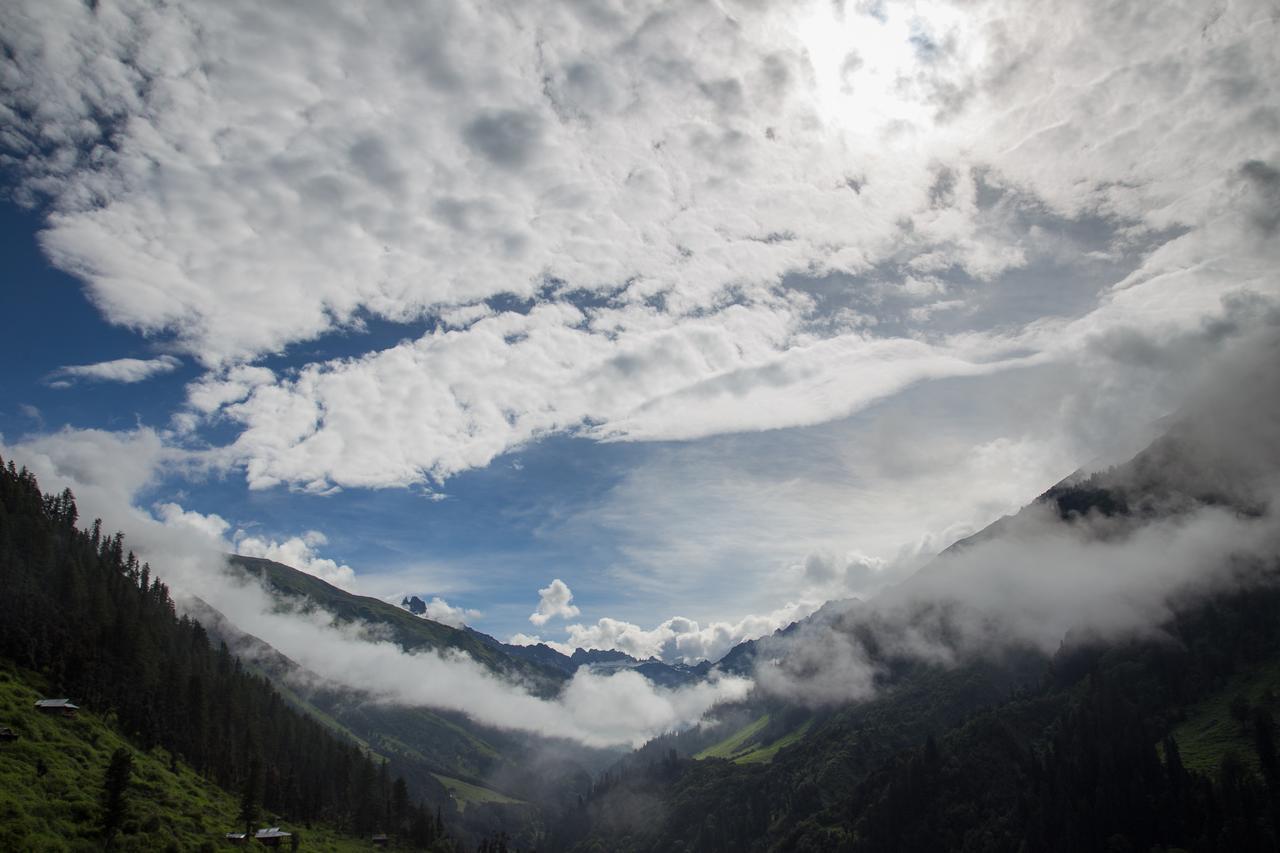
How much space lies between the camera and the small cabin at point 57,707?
115m

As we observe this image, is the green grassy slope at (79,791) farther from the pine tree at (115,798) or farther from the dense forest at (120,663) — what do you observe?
the dense forest at (120,663)

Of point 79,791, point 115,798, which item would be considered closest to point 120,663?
point 79,791

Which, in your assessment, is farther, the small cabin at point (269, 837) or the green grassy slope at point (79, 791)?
the small cabin at point (269, 837)

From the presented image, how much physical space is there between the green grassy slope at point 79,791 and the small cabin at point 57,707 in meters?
1.33

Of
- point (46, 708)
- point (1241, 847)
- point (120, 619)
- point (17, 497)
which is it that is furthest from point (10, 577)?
point (1241, 847)

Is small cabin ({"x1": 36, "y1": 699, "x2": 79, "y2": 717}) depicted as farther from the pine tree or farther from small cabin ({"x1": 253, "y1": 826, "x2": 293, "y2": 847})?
small cabin ({"x1": 253, "y1": 826, "x2": 293, "y2": 847})

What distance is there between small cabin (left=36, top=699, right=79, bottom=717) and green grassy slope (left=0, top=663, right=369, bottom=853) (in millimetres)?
1331

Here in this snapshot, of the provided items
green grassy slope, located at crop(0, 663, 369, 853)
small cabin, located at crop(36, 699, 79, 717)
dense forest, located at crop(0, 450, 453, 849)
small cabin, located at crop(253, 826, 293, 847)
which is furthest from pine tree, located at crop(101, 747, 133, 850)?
dense forest, located at crop(0, 450, 453, 849)

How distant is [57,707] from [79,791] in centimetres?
3307

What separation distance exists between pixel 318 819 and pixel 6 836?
124 meters

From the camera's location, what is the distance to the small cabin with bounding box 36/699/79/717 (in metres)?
115

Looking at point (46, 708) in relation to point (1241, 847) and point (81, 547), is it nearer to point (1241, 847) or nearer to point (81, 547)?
point (81, 547)

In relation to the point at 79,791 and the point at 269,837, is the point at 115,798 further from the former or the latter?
the point at 269,837

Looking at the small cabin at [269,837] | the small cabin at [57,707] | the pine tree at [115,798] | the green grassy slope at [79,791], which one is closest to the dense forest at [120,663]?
the small cabin at [269,837]
